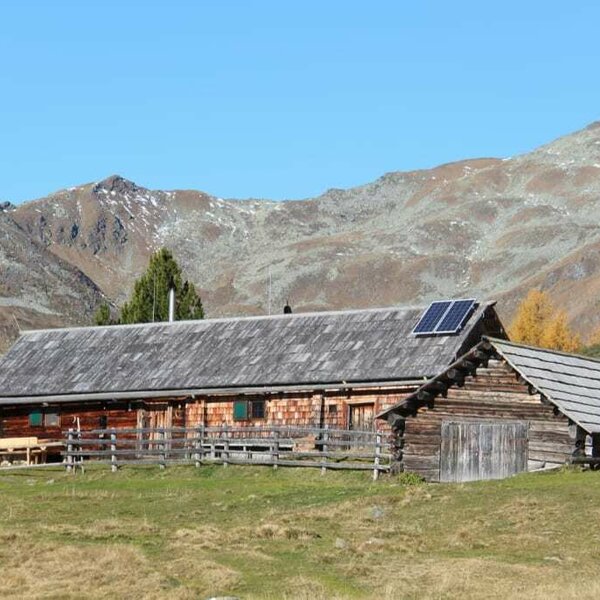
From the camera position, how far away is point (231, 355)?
176ft

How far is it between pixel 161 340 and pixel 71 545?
2811 cm

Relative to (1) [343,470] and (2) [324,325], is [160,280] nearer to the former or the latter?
(2) [324,325]

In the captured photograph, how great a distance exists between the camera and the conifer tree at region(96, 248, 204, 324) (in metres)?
82.0

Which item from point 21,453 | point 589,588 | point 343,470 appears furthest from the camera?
point 21,453

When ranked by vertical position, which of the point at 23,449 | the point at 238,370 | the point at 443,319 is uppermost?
the point at 443,319

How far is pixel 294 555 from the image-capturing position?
28.0m

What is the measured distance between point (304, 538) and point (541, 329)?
336ft

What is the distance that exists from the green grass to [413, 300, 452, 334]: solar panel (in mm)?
9564

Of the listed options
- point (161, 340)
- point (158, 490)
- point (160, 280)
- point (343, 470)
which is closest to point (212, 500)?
point (158, 490)

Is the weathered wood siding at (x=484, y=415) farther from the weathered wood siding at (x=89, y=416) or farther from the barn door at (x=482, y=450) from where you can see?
the weathered wood siding at (x=89, y=416)

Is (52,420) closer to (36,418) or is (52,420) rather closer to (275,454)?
(36,418)

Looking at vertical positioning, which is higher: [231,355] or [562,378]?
[231,355]

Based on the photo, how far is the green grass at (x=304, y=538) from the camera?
24.6m

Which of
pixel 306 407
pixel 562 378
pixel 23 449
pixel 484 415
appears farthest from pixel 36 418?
pixel 562 378
